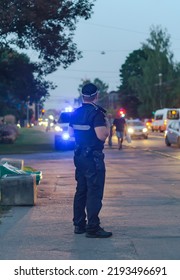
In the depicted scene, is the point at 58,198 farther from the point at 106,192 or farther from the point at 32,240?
the point at 32,240

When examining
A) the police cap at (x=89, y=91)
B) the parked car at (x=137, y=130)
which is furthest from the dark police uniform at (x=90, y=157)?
the parked car at (x=137, y=130)

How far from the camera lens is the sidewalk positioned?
7.52 metres

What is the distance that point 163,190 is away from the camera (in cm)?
1372

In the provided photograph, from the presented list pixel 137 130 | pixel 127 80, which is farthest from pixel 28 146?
pixel 127 80

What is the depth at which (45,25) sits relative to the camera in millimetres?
33375

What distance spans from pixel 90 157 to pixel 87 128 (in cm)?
39

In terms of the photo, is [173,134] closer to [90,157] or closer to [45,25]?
[45,25]

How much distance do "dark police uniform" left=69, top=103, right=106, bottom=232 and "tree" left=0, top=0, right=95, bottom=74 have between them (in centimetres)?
2125

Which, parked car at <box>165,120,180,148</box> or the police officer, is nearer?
the police officer

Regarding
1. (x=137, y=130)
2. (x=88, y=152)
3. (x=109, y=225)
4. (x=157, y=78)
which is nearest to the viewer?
(x=88, y=152)

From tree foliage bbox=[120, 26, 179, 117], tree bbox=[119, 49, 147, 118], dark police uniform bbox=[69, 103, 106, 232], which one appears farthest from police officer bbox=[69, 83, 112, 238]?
tree bbox=[119, 49, 147, 118]

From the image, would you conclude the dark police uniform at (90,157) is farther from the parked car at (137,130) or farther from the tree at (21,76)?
the parked car at (137,130)

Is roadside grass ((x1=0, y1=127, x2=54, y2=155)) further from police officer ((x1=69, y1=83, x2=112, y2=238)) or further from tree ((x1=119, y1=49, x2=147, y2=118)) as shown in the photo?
tree ((x1=119, y1=49, x2=147, y2=118))

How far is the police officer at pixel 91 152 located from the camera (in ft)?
27.6
